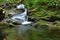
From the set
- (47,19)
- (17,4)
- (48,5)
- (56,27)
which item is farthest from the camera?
(17,4)

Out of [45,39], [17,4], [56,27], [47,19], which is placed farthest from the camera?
[17,4]

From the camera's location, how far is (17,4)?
39.2 m

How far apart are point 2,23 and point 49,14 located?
718 centimetres

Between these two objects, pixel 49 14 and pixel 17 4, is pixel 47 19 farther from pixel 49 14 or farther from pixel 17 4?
pixel 17 4

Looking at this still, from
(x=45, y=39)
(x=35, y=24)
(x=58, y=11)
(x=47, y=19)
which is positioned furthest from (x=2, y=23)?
(x=45, y=39)

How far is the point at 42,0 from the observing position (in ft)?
116

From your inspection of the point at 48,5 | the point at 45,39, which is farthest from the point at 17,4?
the point at 45,39

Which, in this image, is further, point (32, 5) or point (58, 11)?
point (32, 5)

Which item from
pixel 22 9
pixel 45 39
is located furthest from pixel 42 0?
pixel 45 39

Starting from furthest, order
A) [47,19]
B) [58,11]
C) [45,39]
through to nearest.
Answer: [58,11]
[47,19]
[45,39]

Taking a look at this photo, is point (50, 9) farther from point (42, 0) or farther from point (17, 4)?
point (17, 4)

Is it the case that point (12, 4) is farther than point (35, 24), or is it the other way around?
point (12, 4)

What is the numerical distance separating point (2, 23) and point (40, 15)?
690cm

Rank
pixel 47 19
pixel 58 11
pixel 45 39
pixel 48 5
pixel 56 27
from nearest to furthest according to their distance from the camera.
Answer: pixel 45 39
pixel 56 27
pixel 47 19
pixel 58 11
pixel 48 5
